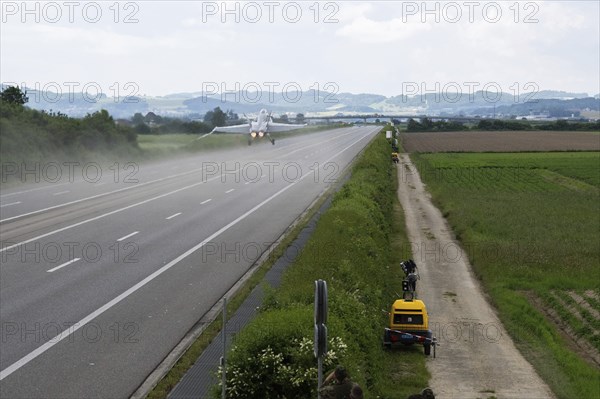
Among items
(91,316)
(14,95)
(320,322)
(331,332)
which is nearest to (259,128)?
(14,95)

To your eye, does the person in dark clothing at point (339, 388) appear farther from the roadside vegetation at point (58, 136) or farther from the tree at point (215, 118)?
the tree at point (215, 118)

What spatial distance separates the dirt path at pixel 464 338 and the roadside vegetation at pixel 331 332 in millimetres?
857

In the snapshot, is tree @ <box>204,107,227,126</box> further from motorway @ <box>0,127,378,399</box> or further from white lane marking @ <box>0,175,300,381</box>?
white lane marking @ <box>0,175,300,381</box>

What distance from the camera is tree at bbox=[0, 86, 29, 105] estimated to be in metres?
82.1

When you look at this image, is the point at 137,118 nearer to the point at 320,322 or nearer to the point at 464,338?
the point at 464,338

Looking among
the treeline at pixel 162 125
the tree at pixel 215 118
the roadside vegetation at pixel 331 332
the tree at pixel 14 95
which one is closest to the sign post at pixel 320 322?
the roadside vegetation at pixel 331 332

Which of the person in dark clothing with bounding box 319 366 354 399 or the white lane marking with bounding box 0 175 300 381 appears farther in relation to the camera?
the white lane marking with bounding box 0 175 300 381

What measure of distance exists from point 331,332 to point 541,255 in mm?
22317

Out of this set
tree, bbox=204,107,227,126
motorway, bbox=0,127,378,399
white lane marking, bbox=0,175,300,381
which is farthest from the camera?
tree, bbox=204,107,227,126

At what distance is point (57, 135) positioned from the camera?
69.8 m

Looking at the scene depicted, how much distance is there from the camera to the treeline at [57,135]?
64125mm

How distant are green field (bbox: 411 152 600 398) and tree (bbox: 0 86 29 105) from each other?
4401 centimetres

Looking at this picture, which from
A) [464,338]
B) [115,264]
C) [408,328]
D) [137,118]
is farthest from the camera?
[137,118]

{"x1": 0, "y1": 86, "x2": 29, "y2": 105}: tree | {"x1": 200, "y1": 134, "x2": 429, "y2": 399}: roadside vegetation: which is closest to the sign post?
{"x1": 200, "y1": 134, "x2": 429, "y2": 399}: roadside vegetation
